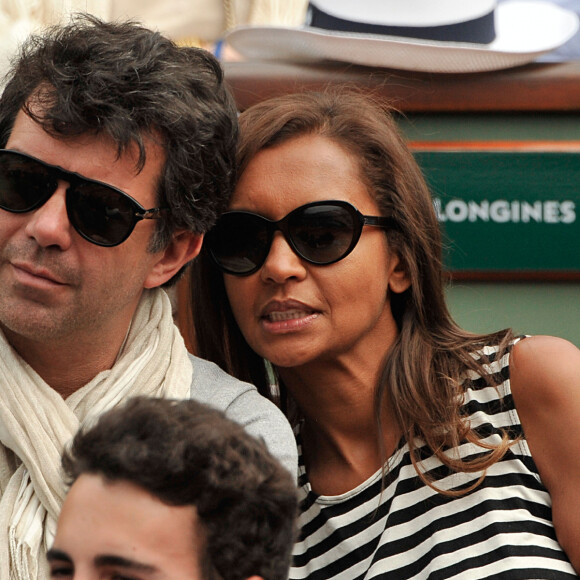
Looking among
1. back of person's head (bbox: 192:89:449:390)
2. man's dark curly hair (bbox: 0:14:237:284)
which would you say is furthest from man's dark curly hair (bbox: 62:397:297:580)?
back of person's head (bbox: 192:89:449:390)

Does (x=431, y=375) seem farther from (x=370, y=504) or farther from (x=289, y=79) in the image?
(x=289, y=79)

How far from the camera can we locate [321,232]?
254 cm

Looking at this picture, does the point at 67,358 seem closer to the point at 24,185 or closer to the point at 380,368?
the point at 24,185

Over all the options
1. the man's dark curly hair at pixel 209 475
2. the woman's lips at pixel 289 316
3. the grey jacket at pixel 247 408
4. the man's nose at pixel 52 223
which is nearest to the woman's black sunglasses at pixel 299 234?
the woman's lips at pixel 289 316

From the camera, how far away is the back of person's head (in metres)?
2.70

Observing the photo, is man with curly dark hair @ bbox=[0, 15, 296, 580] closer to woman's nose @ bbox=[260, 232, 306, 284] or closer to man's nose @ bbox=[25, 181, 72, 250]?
man's nose @ bbox=[25, 181, 72, 250]

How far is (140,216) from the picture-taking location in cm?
232

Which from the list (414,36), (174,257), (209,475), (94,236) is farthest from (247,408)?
(414,36)

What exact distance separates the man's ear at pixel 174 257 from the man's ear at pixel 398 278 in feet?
1.75

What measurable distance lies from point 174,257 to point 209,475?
3.41 feet

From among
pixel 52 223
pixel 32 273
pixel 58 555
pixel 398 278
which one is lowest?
pixel 58 555

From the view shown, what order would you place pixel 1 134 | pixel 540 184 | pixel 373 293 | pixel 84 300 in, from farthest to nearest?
pixel 540 184
pixel 373 293
pixel 1 134
pixel 84 300

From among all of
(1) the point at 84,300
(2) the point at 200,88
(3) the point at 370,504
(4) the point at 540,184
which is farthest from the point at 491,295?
(1) the point at 84,300

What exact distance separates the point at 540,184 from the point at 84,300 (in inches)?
60.3
